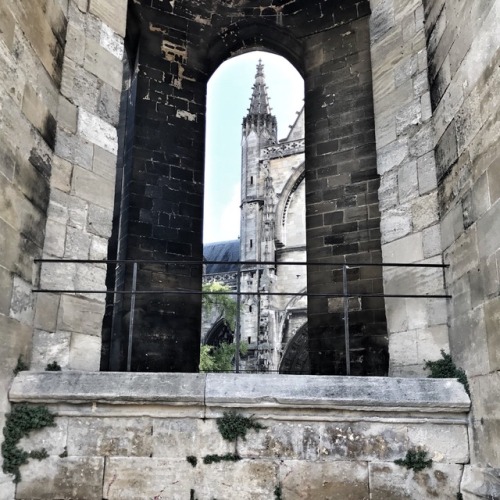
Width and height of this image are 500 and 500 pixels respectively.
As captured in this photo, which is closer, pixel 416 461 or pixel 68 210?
pixel 416 461

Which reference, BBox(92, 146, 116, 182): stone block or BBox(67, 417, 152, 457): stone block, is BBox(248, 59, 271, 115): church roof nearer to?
BBox(92, 146, 116, 182): stone block

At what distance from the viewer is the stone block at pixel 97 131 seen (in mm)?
4703

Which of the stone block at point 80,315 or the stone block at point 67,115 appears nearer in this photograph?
the stone block at point 80,315

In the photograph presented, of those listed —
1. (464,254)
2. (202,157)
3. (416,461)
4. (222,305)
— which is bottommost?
(416,461)

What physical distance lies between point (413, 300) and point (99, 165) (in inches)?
100

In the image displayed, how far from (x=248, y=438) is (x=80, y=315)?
4.99 feet

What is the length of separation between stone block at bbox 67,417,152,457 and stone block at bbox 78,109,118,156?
82.7 inches

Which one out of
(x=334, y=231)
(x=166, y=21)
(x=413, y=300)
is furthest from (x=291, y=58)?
(x=413, y=300)

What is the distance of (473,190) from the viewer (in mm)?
3801

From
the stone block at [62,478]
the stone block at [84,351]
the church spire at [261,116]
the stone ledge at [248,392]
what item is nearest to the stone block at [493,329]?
the stone ledge at [248,392]

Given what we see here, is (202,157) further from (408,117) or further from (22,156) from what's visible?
(22,156)

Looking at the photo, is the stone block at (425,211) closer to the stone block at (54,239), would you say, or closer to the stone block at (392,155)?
the stone block at (392,155)

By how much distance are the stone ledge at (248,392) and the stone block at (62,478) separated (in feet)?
1.18

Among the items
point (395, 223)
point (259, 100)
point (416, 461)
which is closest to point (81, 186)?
point (395, 223)
